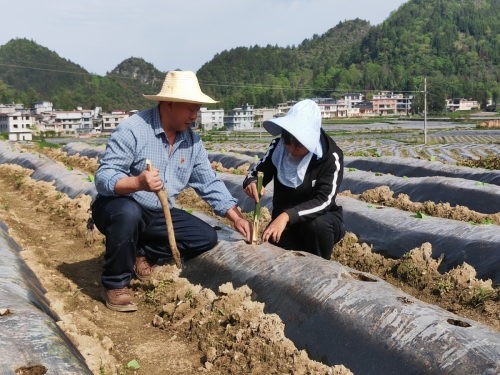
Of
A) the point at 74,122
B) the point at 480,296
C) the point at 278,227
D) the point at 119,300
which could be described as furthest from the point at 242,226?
the point at 74,122

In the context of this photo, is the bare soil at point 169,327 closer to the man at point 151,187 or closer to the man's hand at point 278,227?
the man at point 151,187

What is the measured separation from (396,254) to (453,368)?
9.33 ft

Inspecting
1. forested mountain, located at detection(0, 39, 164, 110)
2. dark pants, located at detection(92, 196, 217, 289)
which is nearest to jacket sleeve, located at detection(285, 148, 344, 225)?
dark pants, located at detection(92, 196, 217, 289)

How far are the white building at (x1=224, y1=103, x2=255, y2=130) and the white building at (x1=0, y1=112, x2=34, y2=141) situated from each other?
30408 millimetres

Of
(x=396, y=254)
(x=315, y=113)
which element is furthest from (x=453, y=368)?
(x=396, y=254)

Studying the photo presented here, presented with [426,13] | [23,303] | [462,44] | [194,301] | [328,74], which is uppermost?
[426,13]

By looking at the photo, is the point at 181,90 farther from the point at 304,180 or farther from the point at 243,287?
the point at 243,287

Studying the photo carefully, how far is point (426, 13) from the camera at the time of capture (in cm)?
19350

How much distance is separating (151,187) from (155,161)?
1.70ft

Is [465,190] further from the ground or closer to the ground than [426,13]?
closer to the ground

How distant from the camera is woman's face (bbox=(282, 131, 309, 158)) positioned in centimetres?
358

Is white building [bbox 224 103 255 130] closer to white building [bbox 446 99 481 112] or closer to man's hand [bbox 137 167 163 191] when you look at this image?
white building [bbox 446 99 481 112]

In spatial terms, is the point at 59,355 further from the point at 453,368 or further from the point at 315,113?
the point at 315,113

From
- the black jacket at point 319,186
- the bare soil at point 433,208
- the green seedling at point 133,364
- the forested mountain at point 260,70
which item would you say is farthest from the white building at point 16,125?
the forested mountain at point 260,70
